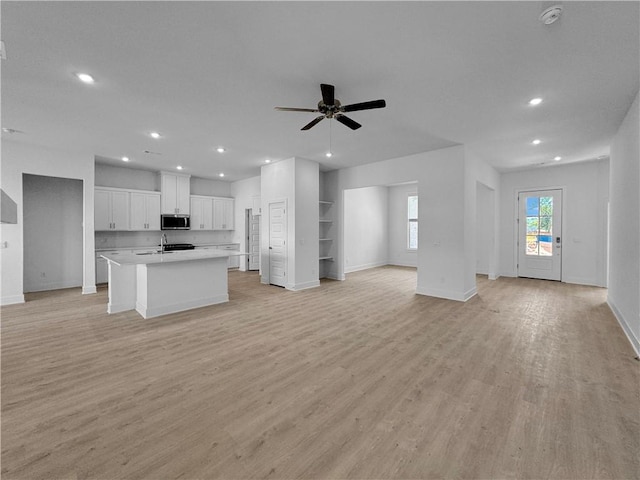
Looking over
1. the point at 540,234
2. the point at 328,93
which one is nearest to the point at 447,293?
the point at 540,234

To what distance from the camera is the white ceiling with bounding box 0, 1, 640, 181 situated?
2.09m

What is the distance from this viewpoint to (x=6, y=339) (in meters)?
3.54

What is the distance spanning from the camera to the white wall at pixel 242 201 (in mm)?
8930

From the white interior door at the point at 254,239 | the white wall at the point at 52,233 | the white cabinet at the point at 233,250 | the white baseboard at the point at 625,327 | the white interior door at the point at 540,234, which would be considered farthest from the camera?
the white cabinet at the point at 233,250

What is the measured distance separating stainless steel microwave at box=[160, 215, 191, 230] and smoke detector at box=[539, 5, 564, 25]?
27.7 feet

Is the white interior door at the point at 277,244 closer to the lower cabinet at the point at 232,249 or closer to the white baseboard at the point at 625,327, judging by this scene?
the lower cabinet at the point at 232,249

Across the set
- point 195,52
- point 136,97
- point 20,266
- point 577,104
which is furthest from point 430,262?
point 20,266

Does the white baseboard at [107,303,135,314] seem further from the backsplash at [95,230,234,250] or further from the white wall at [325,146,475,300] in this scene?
the white wall at [325,146,475,300]

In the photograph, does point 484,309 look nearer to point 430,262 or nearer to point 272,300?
point 430,262

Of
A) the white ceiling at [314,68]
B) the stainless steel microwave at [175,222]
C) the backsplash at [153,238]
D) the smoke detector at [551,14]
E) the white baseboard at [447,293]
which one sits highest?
the white ceiling at [314,68]

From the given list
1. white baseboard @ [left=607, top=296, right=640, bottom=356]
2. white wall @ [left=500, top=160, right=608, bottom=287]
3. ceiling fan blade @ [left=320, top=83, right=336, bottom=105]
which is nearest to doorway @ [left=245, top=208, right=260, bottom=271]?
ceiling fan blade @ [left=320, top=83, right=336, bottom=105]

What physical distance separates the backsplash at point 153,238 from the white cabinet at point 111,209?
0.46m

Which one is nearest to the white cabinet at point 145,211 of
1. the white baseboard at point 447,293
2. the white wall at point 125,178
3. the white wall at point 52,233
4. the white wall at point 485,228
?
the white wall at point 125,178

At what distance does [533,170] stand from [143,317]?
31.2 feet
